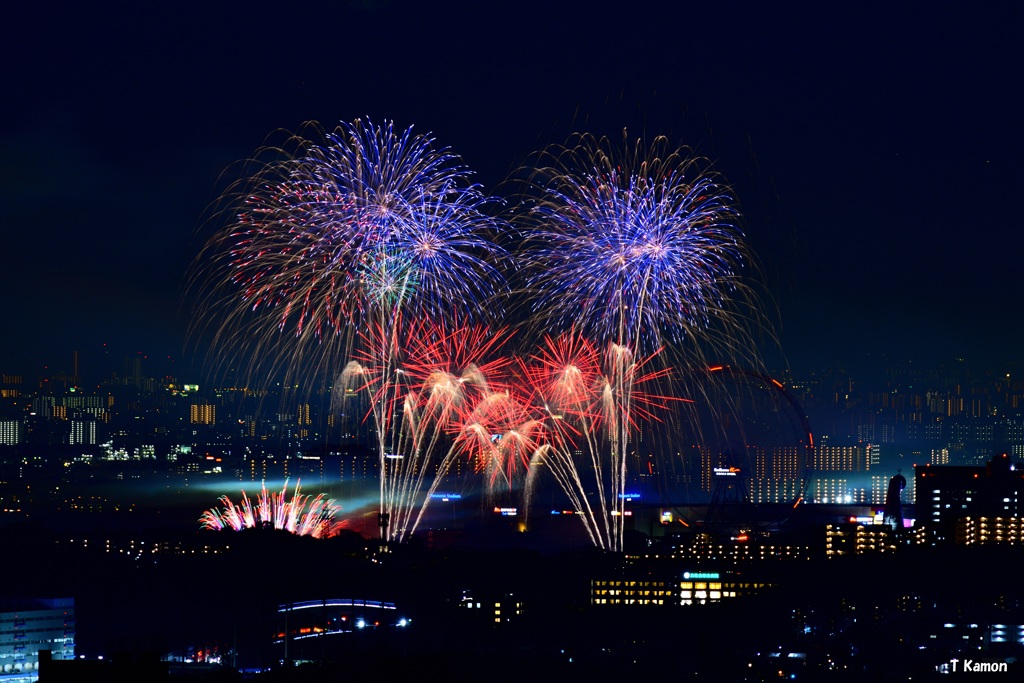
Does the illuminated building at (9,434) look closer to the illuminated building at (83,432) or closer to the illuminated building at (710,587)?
the illuminated building at (83,432)

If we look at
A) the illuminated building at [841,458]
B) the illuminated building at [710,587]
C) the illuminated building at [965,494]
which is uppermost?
the illuminated building at [841,458]

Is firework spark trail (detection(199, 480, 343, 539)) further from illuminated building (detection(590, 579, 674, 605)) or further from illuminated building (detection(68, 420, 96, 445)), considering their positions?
illuminated building (detection(68, 420, 96, 445))

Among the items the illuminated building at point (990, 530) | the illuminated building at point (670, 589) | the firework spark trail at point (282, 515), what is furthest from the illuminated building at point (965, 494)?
the firework spark trail at point (282, 515)

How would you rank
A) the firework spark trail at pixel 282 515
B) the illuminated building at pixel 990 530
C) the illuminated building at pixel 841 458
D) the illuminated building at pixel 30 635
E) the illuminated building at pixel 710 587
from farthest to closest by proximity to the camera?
the illuminated building at pixel 841 458, the illuminated building at pixel 990 530, the firework spark trail at pixel 282 515, the illuminated building at pixel 710 587, the illuminated building at pixel 30 635

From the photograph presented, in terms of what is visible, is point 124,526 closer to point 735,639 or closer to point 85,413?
point 85,413

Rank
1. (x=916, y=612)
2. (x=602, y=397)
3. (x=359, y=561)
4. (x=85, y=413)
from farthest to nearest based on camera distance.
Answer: (x=85, y=413) < (x=359, y=561) < (x=916, y=612) < (x=602, y=397)

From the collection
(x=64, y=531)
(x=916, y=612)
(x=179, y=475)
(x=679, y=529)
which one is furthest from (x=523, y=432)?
(x=179, y=475)
